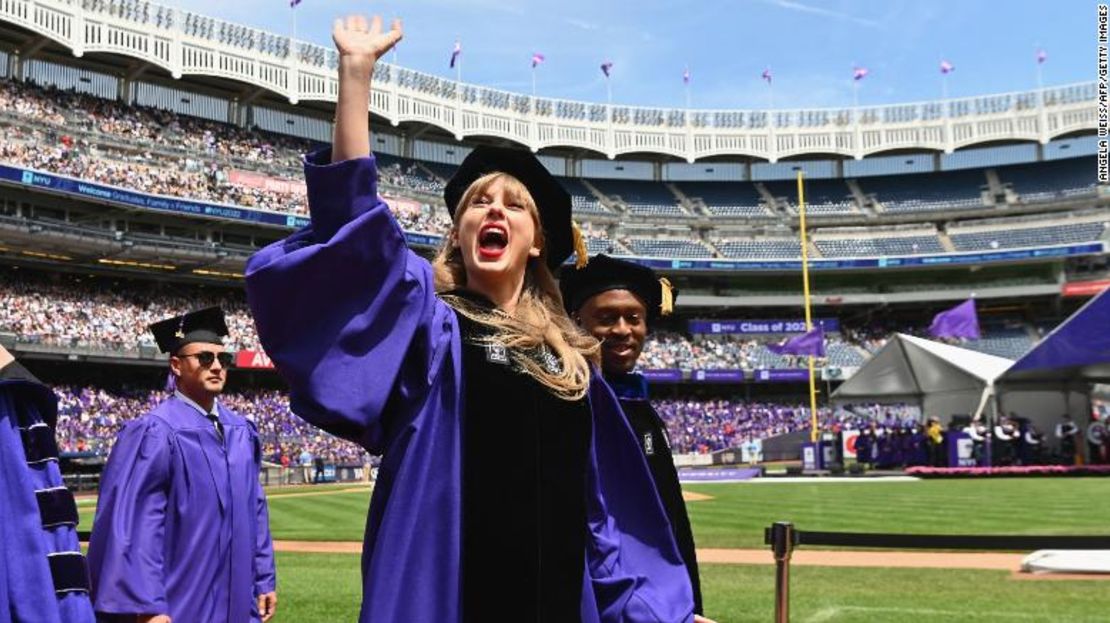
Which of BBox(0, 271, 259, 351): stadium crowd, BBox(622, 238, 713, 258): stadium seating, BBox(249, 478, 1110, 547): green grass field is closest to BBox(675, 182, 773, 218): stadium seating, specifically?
BBox(622, 238, 713, 258): stadium seating

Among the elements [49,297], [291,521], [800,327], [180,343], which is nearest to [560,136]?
[800,327]

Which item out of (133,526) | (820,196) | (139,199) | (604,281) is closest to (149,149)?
(139,199)

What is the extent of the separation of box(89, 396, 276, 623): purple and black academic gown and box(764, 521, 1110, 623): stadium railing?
2.64 metres

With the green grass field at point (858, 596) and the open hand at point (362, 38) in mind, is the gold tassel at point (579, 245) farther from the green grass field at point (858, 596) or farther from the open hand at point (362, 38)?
the green grass field at point (858, 596)

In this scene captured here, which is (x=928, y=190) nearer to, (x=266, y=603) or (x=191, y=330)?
(x=191, y=330)

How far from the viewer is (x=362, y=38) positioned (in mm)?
2141

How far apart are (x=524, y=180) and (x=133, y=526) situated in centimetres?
276

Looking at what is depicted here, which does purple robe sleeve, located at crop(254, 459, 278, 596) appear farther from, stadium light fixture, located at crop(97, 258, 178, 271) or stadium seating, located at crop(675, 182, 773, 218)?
stadium seating, located at crop(675, 182, 773, 218)

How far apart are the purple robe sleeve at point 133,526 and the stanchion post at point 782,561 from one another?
297 cm

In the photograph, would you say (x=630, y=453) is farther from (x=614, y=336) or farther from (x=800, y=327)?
(x=800, y=327)

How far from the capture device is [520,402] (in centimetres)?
230

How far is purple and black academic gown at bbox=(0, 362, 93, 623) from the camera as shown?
2.78m

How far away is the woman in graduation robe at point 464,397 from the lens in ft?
6.53

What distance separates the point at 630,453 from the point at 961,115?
6599 centimetres
